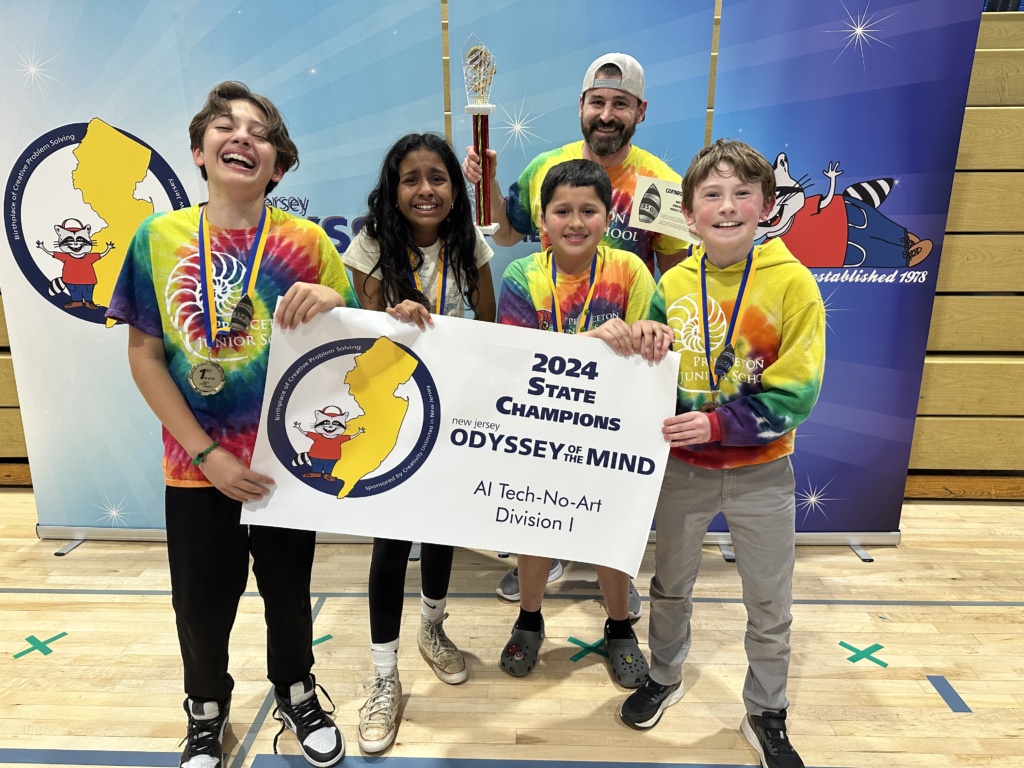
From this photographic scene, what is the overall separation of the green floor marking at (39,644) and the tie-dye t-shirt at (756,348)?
7.82 feet

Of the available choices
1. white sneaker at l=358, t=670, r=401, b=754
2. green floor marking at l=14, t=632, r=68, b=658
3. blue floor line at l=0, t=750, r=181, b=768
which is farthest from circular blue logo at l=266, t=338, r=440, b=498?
green floor marking at l=14, t=632, r=68, b=658

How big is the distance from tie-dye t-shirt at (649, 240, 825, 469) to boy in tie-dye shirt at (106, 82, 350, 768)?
0.89 meters

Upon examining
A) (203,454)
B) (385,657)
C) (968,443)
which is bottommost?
(385,657)

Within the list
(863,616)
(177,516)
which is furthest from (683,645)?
(177,516)

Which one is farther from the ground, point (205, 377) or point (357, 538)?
point (205, 377)

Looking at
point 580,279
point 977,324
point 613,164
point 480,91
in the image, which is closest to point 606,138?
point 613,164

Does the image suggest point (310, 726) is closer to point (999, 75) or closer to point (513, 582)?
point (513, 582)

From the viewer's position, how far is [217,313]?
158 cm

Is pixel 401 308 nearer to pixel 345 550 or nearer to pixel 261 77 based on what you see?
pixel 261 77

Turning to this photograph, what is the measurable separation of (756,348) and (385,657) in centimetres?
142

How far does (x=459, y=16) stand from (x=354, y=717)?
2561 millimetres

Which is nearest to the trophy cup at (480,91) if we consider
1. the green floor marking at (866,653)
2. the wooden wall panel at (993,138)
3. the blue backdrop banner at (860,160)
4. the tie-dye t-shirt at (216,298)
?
the tie-dye t-shirt at (216,298)

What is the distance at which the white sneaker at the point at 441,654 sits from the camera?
2.22 metres

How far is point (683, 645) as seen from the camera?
2.01 metres
